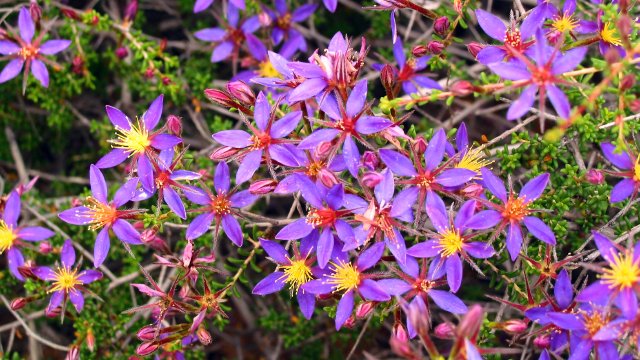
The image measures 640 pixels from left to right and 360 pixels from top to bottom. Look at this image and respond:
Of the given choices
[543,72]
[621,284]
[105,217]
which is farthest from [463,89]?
[105,217]

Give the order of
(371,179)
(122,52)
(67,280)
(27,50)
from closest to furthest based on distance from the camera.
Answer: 1. (371,179)
2. (67,280)
3. (27,50)
4. (122,52)

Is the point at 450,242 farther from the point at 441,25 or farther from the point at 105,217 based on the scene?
the point at 105,217

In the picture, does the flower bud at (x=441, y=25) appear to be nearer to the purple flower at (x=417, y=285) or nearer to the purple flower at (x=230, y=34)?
the purple flower at (x=417, y=285)

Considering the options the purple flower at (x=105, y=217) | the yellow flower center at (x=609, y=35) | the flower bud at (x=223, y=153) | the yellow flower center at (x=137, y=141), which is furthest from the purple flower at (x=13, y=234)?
the yellow flower center at (x=609, y=35)

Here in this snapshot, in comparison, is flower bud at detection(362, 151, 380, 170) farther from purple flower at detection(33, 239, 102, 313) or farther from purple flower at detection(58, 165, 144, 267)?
purple flower at detection(33, 239, 102, 313)

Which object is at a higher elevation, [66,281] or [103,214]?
[103,214]
